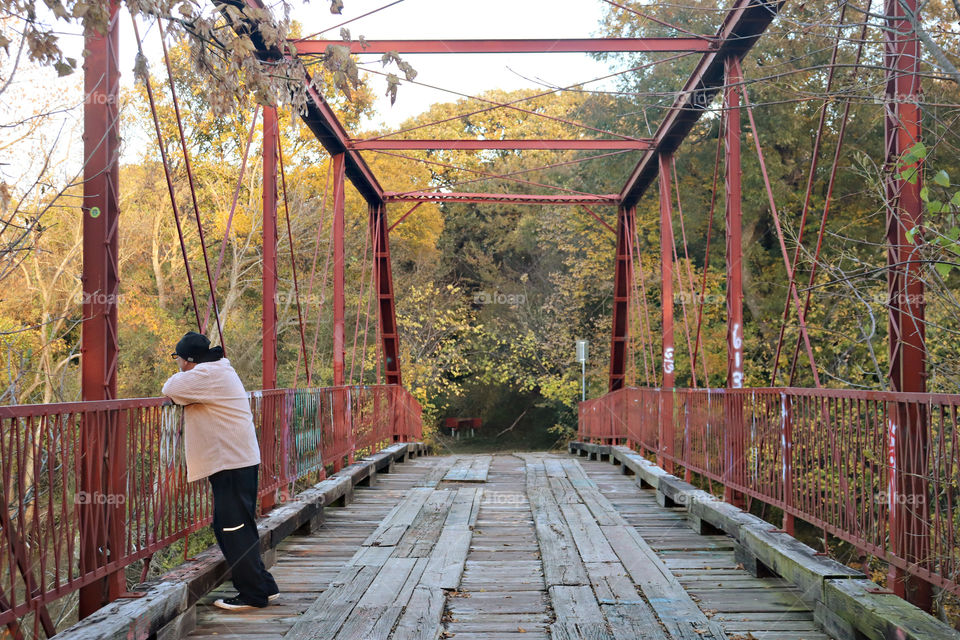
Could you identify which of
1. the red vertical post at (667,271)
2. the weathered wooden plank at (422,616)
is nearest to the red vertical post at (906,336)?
the weathered wooden plank at (422,616)

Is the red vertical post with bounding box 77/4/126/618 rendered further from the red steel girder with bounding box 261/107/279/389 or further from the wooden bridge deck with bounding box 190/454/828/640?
the red steel girder with bounding box 261/107/279/389

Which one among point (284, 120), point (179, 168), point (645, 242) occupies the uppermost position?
point (284, 120)

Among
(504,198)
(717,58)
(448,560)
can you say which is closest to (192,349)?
(448,560)

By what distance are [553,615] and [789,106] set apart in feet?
58.2

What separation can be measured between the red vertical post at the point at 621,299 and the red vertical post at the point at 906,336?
1208 cm

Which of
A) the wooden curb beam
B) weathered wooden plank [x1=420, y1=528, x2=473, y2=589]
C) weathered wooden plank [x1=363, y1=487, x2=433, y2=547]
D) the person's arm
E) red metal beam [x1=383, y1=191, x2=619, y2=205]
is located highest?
red metal beam [x1=383, y1=191, x2=619, y2=205]

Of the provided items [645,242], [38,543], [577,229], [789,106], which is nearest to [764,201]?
[789,106]

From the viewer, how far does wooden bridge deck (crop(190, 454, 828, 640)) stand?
4355 millimetres

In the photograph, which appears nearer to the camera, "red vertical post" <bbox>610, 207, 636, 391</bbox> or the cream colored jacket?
the cream colored jacket

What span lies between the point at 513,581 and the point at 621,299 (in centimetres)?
1332

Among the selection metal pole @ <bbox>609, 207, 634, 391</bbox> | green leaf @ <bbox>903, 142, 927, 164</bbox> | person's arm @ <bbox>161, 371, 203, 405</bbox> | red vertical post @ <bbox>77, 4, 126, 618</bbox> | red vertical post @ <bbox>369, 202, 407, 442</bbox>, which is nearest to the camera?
green leaf @ <bbox>903, 142, 927, 164</bbox>

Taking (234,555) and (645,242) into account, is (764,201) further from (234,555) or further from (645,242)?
(234,555)

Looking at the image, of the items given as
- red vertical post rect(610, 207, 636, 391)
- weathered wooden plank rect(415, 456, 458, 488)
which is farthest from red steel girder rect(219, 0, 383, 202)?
red vertical post rect(610, 207, 636, 391)

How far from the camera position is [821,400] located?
4.98 metres
